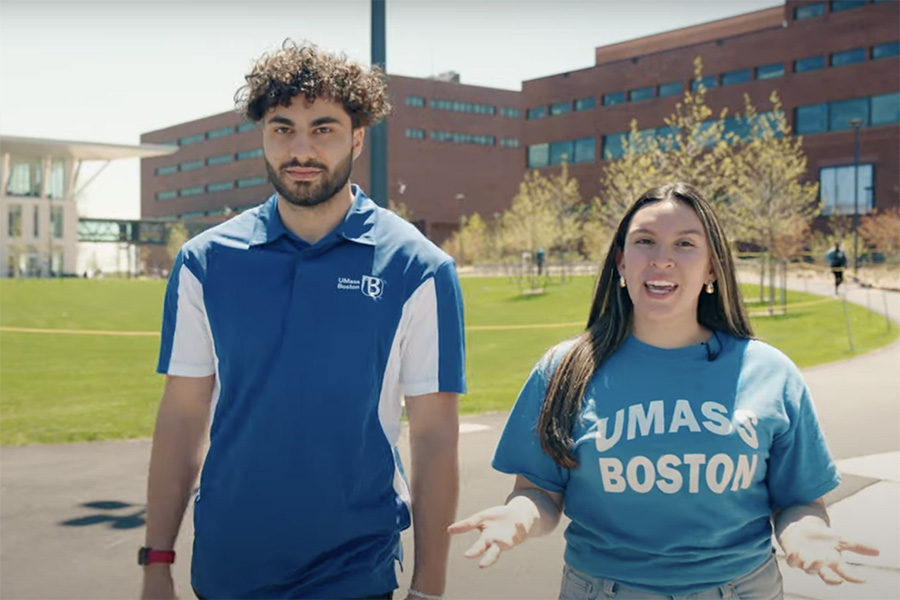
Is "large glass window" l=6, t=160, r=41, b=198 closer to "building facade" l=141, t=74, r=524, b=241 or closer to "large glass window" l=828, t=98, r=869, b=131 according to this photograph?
"building facade" l=141, t=74, r=524, b=241

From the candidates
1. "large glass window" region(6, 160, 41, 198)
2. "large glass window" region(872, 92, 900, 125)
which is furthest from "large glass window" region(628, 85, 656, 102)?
"large glass window" region(6, 160, 41, 198)

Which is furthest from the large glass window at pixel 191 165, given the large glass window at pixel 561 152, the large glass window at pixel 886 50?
the large glass window at pixel 886 50

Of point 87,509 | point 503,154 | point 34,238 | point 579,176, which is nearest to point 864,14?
point 579,176

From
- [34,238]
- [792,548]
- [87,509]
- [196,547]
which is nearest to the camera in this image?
[792,548]

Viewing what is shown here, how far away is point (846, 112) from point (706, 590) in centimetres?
6474

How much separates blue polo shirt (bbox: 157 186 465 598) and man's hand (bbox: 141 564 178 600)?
0.07 meters

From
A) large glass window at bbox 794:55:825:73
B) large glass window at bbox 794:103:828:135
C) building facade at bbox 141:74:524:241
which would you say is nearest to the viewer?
large glass window at bbox 794:103:828:135

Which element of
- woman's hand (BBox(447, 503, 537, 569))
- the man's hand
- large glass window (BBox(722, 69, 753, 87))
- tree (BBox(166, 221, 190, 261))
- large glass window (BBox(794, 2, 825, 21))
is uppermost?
large glass window (BBox(794, 2, 825, 21))

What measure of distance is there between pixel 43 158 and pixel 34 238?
971 cm

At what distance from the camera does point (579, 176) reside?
264 ft

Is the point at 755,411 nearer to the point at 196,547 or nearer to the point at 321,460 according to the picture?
the point at 321,460

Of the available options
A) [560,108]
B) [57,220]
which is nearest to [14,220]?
[57,220]

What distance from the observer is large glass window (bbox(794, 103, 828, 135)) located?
62.8 m

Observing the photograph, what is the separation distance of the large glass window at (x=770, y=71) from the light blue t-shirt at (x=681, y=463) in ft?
224
